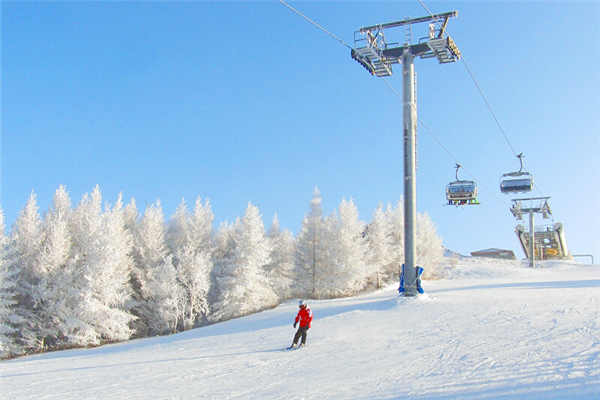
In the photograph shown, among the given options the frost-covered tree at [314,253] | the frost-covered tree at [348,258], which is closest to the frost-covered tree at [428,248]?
the frost-covered tree at [348,258]

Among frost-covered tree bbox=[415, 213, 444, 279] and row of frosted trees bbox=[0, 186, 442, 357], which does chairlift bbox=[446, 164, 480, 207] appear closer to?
row of frosted trees bbox=[0, 186, 442, 357]

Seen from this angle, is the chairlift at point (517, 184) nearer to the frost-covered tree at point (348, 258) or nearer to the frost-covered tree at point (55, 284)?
the frost-covered tree at point (348, 258)

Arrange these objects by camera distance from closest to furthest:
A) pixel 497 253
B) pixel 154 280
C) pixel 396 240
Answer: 1. pixel 154 280
2. pixel 396 240
3. pixel 497 253

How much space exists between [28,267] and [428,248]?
40.1 meters

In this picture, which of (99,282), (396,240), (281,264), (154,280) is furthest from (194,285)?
(396,240)

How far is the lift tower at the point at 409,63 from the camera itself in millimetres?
19266

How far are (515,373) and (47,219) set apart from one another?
36029 millimetres

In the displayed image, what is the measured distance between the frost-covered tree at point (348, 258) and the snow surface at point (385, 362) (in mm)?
18178

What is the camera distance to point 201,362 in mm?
12086

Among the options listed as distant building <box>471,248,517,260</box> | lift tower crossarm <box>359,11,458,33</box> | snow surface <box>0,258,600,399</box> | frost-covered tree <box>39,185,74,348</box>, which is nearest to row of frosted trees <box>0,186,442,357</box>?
frost-covered tree <box>39,185,74,348</box>

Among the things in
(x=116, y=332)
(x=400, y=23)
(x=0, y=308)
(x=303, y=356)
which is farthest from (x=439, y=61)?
(x=0, y=308)

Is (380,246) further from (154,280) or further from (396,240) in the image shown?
(154,280)

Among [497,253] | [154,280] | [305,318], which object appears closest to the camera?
[305,318]

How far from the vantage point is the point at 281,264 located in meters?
40.4
